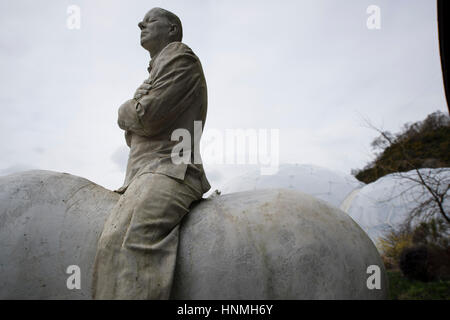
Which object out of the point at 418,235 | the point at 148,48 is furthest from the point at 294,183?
the point at 148,48

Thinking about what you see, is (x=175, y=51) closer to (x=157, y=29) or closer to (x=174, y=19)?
(x=157, y=29)

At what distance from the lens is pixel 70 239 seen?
2.43 m

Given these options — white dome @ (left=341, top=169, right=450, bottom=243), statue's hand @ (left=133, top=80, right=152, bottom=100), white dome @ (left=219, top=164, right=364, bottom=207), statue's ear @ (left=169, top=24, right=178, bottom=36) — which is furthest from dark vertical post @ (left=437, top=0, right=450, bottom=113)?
white dome @ (left=219, top=164, right=364, bottom=207)

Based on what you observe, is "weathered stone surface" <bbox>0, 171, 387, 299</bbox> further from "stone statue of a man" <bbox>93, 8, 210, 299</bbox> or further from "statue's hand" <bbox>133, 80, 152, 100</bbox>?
"statue's hand" <bbox>133, 80, 152, 100</bbox>

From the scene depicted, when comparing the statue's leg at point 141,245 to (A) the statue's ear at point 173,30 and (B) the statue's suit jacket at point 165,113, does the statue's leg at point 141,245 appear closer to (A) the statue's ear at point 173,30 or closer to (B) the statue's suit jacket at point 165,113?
(B) the statue's suit jacket at point 165,113

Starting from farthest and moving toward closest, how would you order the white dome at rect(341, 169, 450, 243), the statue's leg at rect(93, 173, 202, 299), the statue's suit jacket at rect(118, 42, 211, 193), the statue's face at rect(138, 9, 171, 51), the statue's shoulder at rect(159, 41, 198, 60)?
the white dome at rect(341, 169, 450, 243)
the statue's face at rect(138, 9, 171, 51)
the statue's shoulder at rect(159, 41, 198, 60)
the statue's suit jacket at rect(118, 42, 211, 193)
the statue's leg at rect(93, 173, 202, 299)

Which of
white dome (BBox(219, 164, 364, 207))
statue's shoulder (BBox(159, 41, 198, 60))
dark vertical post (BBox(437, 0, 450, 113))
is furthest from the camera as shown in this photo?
white dome (BBox(219, 164, 364, 207))

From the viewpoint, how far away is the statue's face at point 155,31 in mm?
3154

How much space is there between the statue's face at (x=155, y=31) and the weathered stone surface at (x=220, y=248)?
5.04ft

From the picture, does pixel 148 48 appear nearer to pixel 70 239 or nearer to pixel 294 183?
pixel 70 239

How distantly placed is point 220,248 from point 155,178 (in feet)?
2.34

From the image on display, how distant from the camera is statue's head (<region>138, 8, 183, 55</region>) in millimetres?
3156

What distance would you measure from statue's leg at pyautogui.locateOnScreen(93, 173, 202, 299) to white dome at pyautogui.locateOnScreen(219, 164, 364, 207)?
1318cm

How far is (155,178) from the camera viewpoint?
2.57 m
